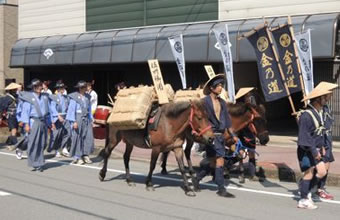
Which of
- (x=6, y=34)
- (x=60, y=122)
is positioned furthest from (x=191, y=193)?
(x=6, y=34)

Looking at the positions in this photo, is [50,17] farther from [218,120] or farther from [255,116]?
[218,120]

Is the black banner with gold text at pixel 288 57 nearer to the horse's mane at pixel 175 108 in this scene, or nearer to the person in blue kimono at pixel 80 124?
the horse's mane at pixel 175 108

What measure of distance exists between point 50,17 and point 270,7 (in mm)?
12820

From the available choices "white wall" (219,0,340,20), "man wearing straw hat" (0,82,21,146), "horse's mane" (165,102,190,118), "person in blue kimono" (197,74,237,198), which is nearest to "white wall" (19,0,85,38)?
"white wall" (219,0,340,20)

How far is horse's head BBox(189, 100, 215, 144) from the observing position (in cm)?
815

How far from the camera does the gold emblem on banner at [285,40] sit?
397 inches

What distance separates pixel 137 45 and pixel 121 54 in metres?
1.04

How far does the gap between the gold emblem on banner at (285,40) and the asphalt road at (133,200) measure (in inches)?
112

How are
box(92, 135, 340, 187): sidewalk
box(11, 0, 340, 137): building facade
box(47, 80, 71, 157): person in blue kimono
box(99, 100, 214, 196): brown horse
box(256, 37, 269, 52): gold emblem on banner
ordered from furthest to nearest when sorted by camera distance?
box(11, 0, 340, 137): building facade, box(47, 80, 71, 157): person in blue kimono, box(92, 135, 340, 187): sidewalk, box(256, 37, 269, 52): gold emblem on banner, box(99, 100, 214, 196): brown horse

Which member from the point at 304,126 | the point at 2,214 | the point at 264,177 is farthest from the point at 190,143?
the point at 2,214

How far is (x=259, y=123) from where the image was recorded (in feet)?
29.5

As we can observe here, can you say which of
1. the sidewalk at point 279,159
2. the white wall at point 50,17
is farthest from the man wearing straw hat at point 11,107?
the white wall at point 50,17

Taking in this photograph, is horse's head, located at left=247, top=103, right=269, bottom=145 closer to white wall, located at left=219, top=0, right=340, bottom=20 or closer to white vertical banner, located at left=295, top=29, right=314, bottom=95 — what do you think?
white vertical banner, located at left=295, top=29, right=314, bottom=95

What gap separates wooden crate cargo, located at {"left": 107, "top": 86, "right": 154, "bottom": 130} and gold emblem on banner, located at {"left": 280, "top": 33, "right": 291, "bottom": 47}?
292 cm
